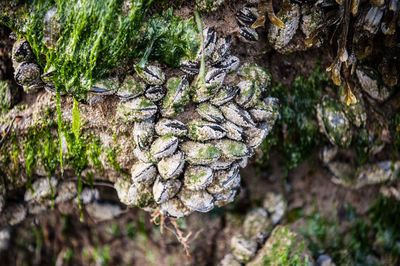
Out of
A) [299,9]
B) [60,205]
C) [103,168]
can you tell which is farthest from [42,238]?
[299,9]

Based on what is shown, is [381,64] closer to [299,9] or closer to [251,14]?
[299,9]

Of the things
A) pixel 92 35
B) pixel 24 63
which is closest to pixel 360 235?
pixel 92 35

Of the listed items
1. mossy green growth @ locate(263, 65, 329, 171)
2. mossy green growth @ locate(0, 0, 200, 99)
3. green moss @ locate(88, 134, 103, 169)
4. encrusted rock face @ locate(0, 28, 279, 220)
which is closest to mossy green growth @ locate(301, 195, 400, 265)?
mossy green growth @ locate(263, 65, 329, 171)

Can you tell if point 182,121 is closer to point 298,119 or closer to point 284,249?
point 298,119

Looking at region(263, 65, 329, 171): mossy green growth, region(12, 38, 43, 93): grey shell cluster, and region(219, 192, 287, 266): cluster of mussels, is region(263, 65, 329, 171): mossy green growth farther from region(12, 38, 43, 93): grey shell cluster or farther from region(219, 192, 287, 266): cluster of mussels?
region(12, 38, 43, 93): grey shell cluster

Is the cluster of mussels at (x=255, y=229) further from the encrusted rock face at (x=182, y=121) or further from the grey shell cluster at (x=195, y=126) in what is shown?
the grey shell cluster at (x=195, y=126)
